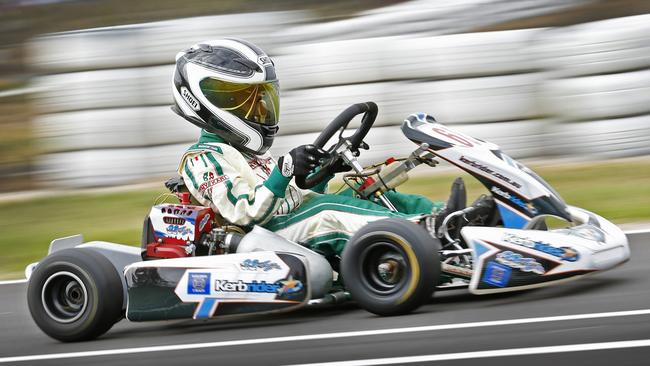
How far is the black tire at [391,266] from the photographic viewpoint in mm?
4773

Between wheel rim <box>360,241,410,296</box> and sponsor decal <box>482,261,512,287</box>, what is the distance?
0.35 meters

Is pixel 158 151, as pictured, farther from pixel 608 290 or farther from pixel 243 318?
pixel 608 290

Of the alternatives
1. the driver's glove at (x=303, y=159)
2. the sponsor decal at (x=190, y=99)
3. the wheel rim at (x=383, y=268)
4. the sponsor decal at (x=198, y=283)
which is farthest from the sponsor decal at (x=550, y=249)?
the sponsor decal at (x=190, y=99)

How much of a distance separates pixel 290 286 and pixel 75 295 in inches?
44.0

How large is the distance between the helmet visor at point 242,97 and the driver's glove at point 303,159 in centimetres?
57

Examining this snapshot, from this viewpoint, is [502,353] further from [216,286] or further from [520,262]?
[216,286]

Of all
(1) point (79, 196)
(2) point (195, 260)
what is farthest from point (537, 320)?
(1) point (79, 196)

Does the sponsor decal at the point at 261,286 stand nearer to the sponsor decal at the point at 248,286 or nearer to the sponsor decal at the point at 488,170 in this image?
the sponsor decal at the point at 248,286

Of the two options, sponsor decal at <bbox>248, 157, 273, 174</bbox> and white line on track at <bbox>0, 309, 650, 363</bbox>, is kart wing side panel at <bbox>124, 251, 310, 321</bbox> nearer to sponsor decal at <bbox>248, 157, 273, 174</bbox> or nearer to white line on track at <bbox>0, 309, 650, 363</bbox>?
white line on track at <bbox>0, 309, 650, 363</bbox>

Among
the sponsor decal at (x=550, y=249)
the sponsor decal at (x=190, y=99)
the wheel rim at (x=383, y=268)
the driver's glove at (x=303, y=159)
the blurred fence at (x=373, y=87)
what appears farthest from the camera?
the blurred fence at (x=373, y=87)

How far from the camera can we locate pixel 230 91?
5516mm

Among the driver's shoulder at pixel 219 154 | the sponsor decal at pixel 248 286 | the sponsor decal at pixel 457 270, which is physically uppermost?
the driver's shoulder at pixel 219 154

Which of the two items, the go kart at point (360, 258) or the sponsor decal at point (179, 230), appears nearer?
the go kart at point (360, 258)

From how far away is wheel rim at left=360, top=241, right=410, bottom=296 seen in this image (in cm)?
489
